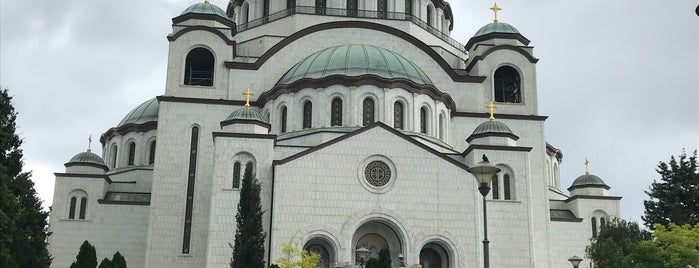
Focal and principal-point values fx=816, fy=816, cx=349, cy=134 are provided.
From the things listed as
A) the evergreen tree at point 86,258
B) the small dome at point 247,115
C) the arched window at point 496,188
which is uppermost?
the small dome at point 247,115

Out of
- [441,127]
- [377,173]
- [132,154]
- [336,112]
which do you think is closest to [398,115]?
[441,127]

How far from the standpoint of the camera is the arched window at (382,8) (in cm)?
4206

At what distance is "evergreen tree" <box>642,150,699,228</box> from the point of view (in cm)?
3308

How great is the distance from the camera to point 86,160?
38.1m

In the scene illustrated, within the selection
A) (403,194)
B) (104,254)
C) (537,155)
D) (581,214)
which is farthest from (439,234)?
(104,254)

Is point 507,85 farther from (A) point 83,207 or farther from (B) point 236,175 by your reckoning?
(A) point 83,207

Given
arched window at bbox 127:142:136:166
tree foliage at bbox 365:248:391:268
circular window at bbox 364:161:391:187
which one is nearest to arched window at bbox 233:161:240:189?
circular window at bbox 364:161:391:187

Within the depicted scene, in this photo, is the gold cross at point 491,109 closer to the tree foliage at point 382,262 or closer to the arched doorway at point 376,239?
the arched doorway at point 376,239

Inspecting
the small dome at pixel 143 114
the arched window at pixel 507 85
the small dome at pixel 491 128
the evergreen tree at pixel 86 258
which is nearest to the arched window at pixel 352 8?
the arched window at pixel 507 85

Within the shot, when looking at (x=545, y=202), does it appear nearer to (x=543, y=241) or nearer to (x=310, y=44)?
(x=543, y=241)

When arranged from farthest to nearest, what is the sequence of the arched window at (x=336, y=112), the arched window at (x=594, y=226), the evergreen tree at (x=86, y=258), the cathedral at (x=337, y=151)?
the arched window at (x=594, y=226)
the arched window at (x=336, y=112)
the cathedral at (x=337, y=151)
the evergreen tree at (x=86, y=258)

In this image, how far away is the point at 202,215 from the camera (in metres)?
34.3

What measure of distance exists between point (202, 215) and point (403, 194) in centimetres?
903

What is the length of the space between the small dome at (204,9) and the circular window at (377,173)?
1280 cm
